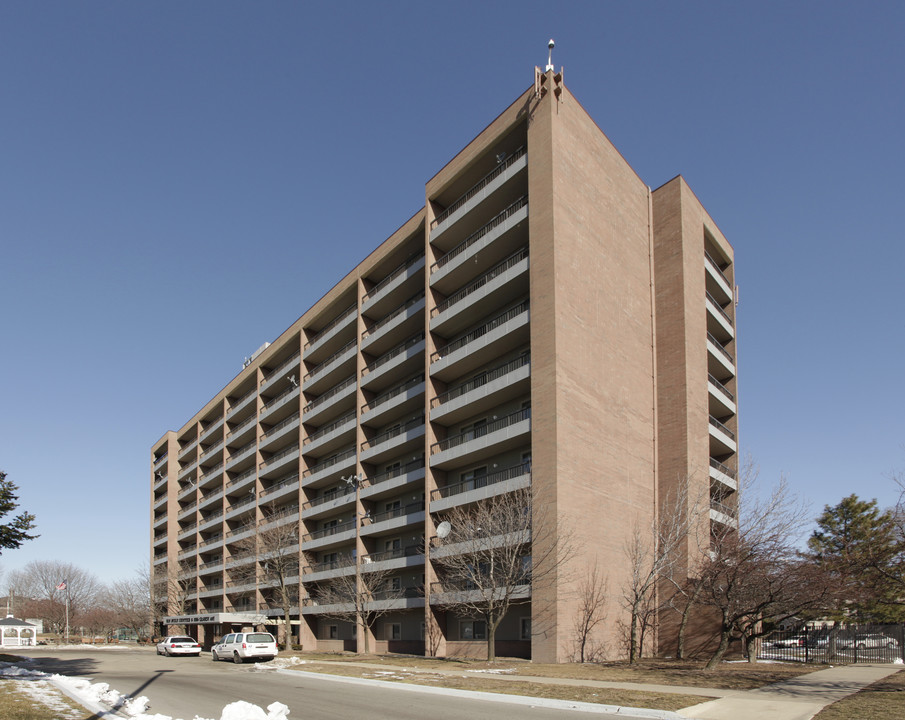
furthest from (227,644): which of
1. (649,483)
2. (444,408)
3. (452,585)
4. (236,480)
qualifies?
(236,480)

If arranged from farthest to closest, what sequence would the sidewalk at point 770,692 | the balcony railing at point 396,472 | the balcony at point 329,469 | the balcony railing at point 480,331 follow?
1. the balcony at point 329,469
2. the balcony railing at point 396,472
3. the balcony railing at point 480,331
4. the sidewalk at point 770,692

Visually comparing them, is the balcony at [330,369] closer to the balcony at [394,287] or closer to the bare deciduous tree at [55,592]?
the balcony at [394,287]

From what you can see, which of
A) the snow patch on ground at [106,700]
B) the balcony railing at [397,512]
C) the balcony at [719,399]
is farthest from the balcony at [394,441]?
the snow patch on ground at [106,700]

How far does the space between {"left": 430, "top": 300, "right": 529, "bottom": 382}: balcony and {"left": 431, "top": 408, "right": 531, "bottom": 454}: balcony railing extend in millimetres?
3670

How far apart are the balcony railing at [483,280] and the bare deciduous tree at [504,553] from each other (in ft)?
41.3

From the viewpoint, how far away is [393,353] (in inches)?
2024

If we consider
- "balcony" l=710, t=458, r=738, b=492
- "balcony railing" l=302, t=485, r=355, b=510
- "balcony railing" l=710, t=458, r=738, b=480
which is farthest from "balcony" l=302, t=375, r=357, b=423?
"balcony railing" l=710, t=458, r=738, b=480

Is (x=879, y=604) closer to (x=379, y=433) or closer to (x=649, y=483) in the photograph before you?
(x=649, y=483)

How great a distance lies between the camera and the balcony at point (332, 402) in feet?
181

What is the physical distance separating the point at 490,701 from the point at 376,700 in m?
3.04

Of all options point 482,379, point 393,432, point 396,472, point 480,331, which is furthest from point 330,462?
point 480,331

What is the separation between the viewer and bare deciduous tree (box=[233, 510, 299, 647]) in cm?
5692

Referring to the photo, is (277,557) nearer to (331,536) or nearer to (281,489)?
(331,536)

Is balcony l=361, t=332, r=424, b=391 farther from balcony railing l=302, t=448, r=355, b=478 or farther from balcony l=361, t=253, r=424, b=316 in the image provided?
balcony railing l=302, t=448, r=355, b=478
